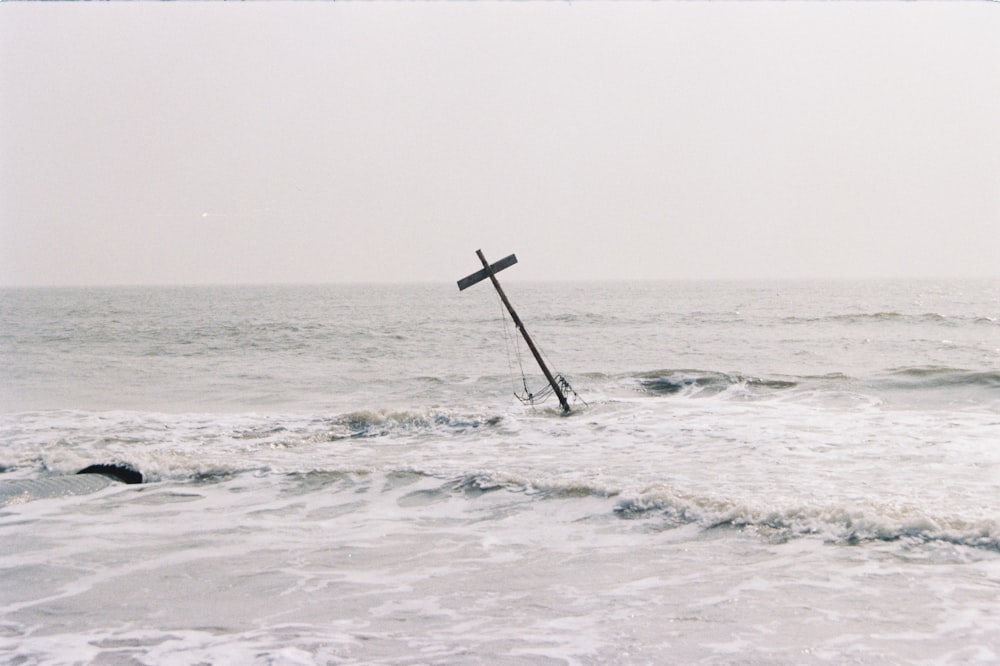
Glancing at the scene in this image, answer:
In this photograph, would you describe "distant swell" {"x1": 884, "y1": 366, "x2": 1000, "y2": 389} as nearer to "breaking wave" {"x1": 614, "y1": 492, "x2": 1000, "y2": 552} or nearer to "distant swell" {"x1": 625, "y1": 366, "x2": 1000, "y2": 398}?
"distant swell" {"x1": 625, "y1": 366, "x2": 1000, "y2": 398}

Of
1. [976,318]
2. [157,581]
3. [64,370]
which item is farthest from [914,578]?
[976,318]

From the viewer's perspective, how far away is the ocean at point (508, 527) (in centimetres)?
585

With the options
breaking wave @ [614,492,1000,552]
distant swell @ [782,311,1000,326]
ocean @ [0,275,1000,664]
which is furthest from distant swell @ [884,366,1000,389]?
distant swell @ [782,311,1000,326]

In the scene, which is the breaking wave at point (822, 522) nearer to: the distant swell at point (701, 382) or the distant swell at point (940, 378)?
the distant swell at point (701, 382)

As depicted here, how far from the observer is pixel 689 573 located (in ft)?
23.4

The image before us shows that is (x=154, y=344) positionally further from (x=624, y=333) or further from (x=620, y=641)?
(x=620, y=641)

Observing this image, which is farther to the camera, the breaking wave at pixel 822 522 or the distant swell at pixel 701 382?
the distant swell at pixel 701 382

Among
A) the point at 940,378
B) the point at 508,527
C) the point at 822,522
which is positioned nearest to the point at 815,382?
the point at 940,378

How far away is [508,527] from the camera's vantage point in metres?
8.76

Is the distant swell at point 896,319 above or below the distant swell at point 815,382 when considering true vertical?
above

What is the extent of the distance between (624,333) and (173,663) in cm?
3608

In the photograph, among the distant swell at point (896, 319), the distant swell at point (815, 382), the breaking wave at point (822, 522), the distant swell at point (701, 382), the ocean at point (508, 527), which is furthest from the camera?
the distant swell at point (896, 319)

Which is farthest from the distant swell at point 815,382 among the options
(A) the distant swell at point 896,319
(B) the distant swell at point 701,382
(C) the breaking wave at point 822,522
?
(A) the distant swell at point 896,319

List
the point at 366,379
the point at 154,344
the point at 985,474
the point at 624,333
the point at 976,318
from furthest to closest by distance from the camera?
the point at 976,318 < the point at 624,333 < the point at 154,344 < the point at 366,379 < the point at 985,474
